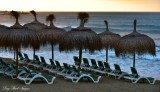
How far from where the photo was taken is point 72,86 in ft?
36.8

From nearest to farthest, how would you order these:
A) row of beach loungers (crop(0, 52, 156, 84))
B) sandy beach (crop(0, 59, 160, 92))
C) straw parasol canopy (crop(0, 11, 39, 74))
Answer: sandy beach (crop(0, 59, 160, 92))
row of beach loungers (crop(0, 52, 156, 84))
straw parasol canopy (crop(0, 11, 39, 74))

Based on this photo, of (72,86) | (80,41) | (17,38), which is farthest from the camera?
(80,41)

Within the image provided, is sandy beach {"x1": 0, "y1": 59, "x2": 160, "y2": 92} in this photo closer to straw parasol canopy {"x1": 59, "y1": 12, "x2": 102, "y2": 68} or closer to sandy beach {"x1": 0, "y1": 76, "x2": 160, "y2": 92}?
sandy beach {"x1": 0, "y1": 76, "x2": 160, "y2": 92}

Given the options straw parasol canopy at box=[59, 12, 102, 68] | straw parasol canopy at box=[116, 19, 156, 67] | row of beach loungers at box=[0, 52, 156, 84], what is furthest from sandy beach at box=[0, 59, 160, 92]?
straw parasol canopy at box=[116, 19, 156, 67]

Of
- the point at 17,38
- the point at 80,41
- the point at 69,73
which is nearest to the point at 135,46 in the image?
the point at 80,41

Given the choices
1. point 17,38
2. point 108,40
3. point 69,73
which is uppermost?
point 17,38

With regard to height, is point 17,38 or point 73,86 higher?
point 17,38

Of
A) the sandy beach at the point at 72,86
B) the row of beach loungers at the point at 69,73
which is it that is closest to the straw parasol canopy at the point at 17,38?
the row of beach loungers at the point at 69,73

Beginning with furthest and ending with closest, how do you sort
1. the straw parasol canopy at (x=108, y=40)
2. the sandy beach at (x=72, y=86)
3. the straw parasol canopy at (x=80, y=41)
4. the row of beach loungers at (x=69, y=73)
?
1. the straw parasol canopy at (x=108, y=40)
2. the straw parasol canopy at (x=80, y=41)
3. the row of beach loungers at (x=69, y=73)
4. the sandy beach at (x=72, y=86)

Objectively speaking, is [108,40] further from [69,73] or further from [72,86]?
[72,86]

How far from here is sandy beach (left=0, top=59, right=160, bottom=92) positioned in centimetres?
1051

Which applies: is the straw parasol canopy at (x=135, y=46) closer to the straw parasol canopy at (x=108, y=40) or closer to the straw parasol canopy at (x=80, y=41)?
the straw parasol canopy at (x=80, y=41)

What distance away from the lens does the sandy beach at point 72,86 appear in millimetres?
10508

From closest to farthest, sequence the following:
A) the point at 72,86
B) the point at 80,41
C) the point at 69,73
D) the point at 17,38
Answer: the point at 72,86, the point at 17,38, the point at 80,41, the point at 69,73
